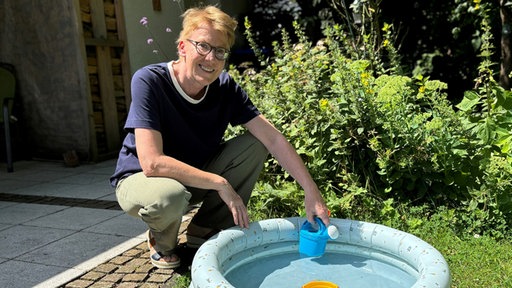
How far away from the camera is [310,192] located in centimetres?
225

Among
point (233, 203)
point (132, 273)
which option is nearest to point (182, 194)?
point (233, 203)

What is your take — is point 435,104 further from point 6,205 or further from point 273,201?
point 6,205

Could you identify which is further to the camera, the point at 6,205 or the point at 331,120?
the point at 6,205

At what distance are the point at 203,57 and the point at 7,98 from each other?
3604mm

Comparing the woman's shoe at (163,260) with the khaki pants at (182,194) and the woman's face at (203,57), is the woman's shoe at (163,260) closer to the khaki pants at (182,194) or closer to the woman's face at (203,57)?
the khaki pants at (182,194)

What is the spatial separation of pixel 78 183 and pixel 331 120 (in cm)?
248

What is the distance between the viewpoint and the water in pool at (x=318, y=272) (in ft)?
6.79

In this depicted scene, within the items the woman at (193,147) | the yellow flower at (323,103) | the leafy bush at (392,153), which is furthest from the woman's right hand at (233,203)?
the yellow flower at (323,103)

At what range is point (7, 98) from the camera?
16.5 feet

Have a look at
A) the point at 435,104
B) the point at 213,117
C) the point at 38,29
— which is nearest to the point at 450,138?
the point at 435,104

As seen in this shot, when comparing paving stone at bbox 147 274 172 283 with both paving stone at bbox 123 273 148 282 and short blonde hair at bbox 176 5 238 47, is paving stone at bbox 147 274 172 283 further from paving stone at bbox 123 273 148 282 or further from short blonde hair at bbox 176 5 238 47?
short blonde hair at bbox 176 5 238 47

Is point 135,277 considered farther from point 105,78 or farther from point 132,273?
point 105,78

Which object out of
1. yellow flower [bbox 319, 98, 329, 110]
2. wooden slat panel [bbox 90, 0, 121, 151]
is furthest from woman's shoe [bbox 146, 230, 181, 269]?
wooden slat panel [bbox 90, 0, 121, 151]

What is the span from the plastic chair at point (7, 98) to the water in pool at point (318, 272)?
11.8 ft
